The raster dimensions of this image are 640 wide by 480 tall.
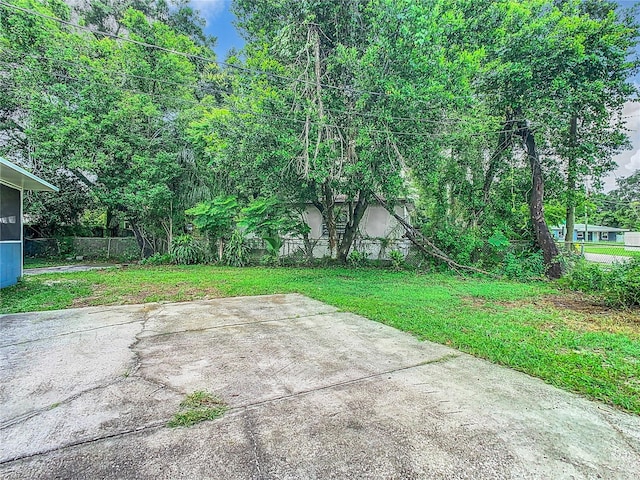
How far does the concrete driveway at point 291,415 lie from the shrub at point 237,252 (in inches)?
325

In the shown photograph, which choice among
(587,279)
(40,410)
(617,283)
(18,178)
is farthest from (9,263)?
(587,279)

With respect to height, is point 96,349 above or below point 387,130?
below

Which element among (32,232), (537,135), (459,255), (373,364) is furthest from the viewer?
(32,232)

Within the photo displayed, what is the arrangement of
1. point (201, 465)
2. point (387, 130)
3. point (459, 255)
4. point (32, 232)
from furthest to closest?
point (32, 232) < point (459, 255) < point (387, 130) < point (201, 465)

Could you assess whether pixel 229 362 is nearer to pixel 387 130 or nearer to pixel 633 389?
pixel 633 389

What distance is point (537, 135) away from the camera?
9.60 m

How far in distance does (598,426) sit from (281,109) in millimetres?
7924

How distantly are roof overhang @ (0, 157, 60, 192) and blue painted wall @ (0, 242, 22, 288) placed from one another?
52.0 inches

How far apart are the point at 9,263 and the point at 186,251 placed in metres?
5.70

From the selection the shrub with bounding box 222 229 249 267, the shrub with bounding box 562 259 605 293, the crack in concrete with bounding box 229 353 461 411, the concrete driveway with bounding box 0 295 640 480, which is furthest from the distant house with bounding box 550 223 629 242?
the concrete driveway with bounding box 0 295 640 480

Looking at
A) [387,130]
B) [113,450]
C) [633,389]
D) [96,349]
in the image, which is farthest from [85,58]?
[633,389]

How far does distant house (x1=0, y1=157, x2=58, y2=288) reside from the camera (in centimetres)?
671

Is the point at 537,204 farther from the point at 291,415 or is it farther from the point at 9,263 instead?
the point at 9,263

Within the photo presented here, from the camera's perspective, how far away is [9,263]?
7066mm
